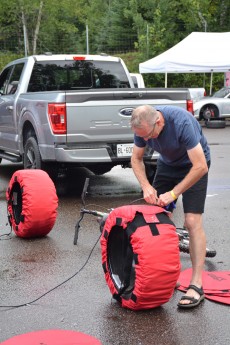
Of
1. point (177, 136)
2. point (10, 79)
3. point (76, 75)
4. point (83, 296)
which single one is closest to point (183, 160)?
point (177, 136)

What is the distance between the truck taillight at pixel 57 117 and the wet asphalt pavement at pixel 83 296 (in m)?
1.06

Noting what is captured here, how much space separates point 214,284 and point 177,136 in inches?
49.2

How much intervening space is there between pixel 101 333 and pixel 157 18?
3502 cm

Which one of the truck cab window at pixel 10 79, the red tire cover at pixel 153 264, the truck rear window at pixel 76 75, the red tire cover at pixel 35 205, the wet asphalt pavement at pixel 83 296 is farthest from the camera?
the truck cab window at pixel 10 79

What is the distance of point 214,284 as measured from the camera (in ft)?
16.5

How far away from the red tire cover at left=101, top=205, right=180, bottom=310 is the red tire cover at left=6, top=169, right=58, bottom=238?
2.11 m

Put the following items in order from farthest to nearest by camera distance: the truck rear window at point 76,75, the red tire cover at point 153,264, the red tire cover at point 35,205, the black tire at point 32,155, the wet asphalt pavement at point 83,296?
the truck rear window at point 76,75
the black tire at point 32,155
the red tire cover at point 35,205
the red tire cover at point 153,264
the wet asphalt pavement at point 83,296

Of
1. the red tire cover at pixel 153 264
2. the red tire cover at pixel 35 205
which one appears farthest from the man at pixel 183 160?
the red tire cover at pixel 35 205

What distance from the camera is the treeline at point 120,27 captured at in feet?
117

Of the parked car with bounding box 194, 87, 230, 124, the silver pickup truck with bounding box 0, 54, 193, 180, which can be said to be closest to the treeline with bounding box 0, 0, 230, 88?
the parked car with bounding box 194, 87, 230, 124

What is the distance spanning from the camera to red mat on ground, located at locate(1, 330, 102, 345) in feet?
13.0

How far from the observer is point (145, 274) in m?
4.31

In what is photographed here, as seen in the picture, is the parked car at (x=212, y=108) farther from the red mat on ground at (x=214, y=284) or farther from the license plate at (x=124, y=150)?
the red mat on ground at (x=214, y=284)

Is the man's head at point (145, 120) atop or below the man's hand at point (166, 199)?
atop
